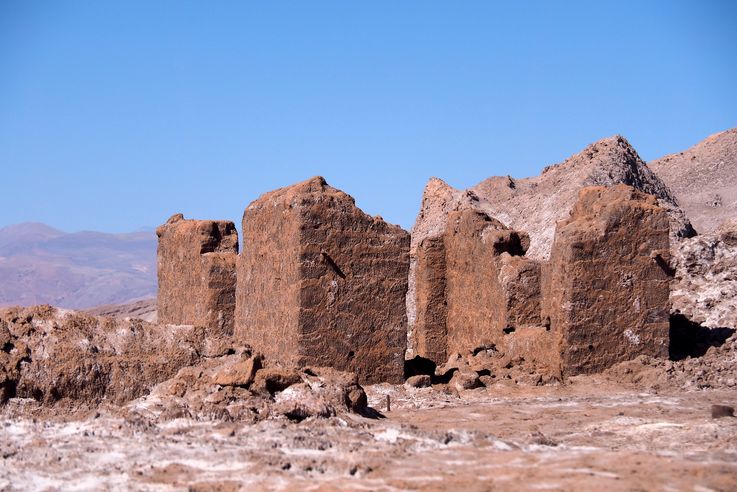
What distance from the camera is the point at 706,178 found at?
97.2 feet

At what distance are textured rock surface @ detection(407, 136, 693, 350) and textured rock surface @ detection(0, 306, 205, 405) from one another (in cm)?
1123

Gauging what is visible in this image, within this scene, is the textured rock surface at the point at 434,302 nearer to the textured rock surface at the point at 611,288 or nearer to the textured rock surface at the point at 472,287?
the textured rock surface at the point at 472,287

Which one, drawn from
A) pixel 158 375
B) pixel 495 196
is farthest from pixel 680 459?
pixel 495 196

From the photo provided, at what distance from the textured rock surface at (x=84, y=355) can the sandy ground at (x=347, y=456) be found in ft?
0.86

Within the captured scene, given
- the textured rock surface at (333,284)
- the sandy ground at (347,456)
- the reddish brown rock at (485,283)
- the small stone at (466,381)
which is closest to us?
the sandy ground at (347,456)

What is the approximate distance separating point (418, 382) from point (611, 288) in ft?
8.19

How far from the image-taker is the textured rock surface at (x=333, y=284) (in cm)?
1084

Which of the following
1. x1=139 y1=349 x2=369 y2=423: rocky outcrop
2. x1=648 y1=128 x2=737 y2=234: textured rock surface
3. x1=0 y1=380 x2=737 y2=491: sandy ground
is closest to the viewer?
x1=0 y1=380 x2=737 y2=491: sandy ground

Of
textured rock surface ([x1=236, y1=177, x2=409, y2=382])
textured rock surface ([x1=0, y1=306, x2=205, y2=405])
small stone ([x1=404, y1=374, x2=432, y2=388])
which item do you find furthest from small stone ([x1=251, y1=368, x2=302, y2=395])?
small stone ([x1=404, y1=374, x2=432, y2=388])

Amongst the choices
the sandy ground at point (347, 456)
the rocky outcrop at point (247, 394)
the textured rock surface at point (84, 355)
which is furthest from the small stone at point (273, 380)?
the textured rock surface at point (84, 355)

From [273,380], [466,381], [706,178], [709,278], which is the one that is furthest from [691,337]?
[706,178]

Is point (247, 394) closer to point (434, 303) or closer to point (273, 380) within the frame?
point (273, 380)

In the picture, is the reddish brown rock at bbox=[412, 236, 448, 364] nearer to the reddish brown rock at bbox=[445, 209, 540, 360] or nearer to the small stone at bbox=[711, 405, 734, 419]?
the reddish brown rock at bbox=[445, 209, 540, 360]

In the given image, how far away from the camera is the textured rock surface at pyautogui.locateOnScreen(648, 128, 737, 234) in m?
26.0
